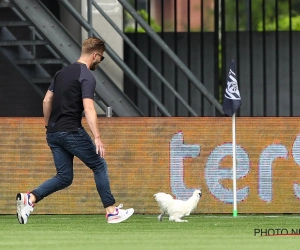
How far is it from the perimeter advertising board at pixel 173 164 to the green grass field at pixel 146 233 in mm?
450

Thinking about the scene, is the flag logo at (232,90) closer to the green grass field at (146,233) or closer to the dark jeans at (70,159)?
the green grass field at (146,233)

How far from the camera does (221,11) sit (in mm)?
18828

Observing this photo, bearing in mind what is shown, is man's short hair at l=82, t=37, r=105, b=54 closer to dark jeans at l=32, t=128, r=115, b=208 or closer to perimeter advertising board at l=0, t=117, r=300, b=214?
dark jeans at l=32, t=128, r=115, b=208

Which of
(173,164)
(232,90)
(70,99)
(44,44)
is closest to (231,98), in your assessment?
(232,90)

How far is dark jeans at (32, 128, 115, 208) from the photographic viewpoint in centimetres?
1084

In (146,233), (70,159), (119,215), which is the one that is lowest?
(146,233)

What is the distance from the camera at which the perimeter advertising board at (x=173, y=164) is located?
13.4 metres

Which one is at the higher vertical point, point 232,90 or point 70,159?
point 232,90

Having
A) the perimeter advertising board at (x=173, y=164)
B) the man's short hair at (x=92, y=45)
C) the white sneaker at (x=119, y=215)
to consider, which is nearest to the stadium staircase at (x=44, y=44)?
the perimeter advertising board at (x=173, y=164)

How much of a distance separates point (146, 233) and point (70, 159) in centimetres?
139

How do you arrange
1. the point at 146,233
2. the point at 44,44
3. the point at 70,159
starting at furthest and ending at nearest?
the point at 44,44 → the point at 70,159 → the point at 146,233

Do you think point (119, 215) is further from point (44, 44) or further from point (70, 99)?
point (44, 44)

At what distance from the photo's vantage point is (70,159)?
36.2 feet

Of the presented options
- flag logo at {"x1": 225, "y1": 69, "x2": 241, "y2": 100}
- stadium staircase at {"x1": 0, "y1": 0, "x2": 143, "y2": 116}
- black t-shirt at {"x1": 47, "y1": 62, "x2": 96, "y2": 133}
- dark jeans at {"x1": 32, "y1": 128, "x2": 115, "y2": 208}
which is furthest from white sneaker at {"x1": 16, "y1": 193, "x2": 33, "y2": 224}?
stadium staircase at {"x1": 0, "y1": 0, "x2": 143, "y2": 116}
